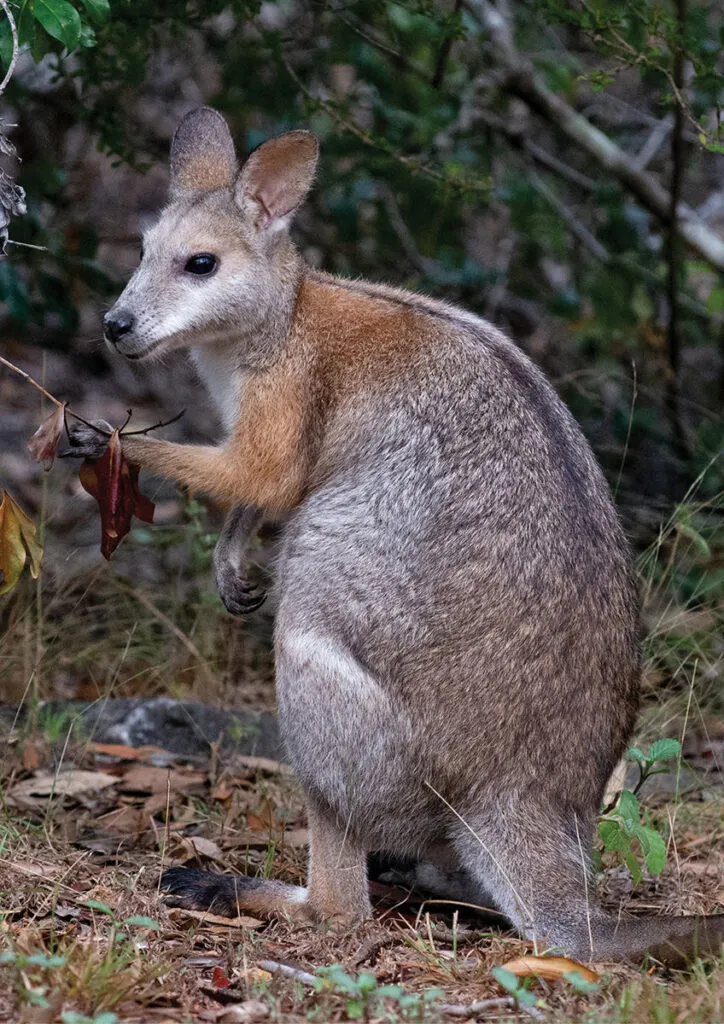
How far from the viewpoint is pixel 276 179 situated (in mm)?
5367

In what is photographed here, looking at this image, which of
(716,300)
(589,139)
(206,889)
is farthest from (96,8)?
(716,300)

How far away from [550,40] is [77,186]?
364 centimetres

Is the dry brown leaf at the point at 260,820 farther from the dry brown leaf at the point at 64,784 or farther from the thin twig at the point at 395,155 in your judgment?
the thin twig at the point at 395,155

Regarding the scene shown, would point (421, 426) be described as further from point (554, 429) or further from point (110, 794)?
point (110, 794)

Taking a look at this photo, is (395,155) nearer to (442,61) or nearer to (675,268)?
(442,61)

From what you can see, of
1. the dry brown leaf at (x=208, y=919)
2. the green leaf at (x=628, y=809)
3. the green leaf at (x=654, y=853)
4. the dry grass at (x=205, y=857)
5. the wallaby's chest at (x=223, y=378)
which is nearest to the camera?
the dry grass at (x=205, y=857)

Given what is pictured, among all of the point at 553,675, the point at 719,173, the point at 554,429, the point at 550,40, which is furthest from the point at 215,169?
the point at 719,173

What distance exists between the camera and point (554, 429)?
4.80 m

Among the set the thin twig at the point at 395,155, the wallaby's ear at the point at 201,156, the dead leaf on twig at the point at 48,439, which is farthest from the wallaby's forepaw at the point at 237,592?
the thin twig at the point at 395,155

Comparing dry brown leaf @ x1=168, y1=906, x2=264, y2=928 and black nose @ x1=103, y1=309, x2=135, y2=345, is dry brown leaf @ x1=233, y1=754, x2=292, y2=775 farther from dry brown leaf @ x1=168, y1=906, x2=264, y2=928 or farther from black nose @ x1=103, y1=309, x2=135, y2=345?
black nose @ x1=103, y1=309, x2=135, y2=345

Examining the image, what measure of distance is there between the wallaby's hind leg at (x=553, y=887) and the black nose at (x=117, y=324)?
7.04ft

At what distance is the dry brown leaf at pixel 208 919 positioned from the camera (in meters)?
4.50

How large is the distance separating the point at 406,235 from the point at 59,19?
444 cm

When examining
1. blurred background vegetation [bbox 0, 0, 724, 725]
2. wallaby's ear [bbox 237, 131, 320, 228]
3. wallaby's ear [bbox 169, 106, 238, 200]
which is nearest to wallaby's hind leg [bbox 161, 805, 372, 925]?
blurred background vegetation [bbox 0, 0, 724, 725]
